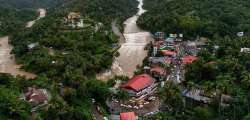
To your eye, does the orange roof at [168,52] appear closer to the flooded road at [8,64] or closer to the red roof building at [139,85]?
the red roof building at [139,85]

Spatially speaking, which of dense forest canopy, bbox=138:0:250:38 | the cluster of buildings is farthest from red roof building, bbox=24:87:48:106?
dense forest canopy, bbox=138:0:250:38

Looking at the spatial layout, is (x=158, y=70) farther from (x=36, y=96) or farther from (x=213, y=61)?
(x=36, y=96)

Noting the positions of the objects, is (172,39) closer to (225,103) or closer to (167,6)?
(167,6)

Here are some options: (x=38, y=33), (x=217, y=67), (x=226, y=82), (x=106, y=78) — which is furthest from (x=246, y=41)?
(x=38, y=33)

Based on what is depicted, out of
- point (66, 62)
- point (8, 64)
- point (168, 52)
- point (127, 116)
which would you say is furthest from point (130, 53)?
point (127, 116)

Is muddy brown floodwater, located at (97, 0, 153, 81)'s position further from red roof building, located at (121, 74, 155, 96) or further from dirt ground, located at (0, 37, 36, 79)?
dirt ground, located at (0, 37, 36, 79)

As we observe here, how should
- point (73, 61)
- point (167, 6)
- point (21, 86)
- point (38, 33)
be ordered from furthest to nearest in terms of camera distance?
point (167, 6) < point (38, 33) < point (73, 61) < point (21, 86)
